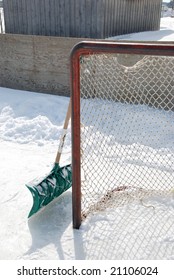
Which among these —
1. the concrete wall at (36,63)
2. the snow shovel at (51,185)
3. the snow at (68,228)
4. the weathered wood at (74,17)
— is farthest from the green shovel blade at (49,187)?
the weathered wood at (74,17)

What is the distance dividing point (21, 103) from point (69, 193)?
13.3ft

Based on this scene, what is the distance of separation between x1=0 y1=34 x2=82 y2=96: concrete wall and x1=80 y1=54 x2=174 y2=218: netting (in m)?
0.81

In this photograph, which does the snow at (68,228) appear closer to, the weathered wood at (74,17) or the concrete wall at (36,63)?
the concrete wall at (36,63)

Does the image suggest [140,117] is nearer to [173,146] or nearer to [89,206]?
[173,146]

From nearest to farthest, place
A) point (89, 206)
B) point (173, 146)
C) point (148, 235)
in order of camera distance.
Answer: point (148, 235)
point (89, 206)
point (173, 146)

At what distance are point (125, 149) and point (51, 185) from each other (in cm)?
194

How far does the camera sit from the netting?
12.4 ft

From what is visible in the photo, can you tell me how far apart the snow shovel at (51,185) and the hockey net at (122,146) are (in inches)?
8.7

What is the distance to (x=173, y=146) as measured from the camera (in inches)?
204

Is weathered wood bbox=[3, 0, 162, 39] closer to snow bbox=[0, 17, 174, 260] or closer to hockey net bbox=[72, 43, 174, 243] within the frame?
hockey net bbox=[72, 43, 174, 243]

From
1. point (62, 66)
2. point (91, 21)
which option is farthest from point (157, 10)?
point (62, 66)

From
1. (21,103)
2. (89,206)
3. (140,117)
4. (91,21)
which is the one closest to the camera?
(89,206)

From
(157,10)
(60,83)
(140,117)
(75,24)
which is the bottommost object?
(140,117)

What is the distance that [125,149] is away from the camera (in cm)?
509
